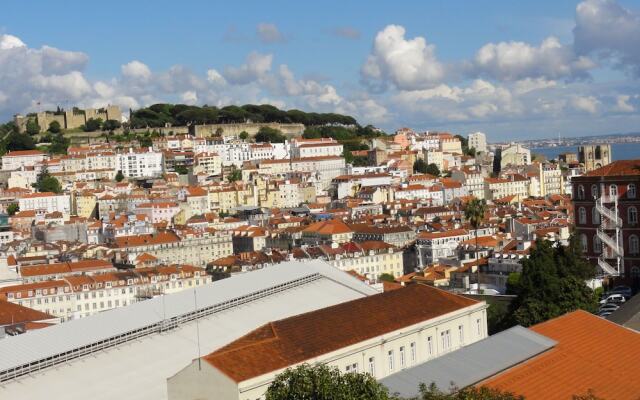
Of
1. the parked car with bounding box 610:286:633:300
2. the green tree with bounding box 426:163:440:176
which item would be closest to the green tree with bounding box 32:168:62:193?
the green tree with bounding box 426:163:440:176

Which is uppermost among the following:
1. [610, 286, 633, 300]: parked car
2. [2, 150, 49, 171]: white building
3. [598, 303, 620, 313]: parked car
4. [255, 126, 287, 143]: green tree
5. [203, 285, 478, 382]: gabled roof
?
[255, 126, 287, 143]: green tree

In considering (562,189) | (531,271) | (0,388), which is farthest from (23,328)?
(562,189)

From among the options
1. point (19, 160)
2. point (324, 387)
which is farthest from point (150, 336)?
point (19, 160)

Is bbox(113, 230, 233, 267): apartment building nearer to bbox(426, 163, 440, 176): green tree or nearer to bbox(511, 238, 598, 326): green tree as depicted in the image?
bbox(511, 238, 598, 326): green tree

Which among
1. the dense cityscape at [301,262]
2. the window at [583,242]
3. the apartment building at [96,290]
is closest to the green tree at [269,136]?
the dense cityscape at [301,262]

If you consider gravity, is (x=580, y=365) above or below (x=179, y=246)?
above

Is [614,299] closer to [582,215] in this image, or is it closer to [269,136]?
[582,215]
